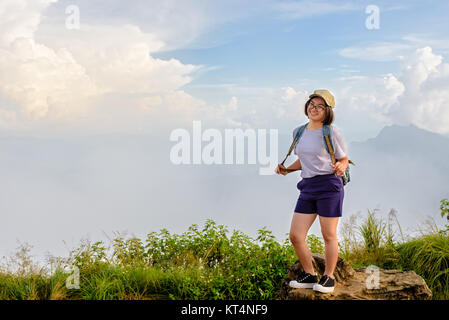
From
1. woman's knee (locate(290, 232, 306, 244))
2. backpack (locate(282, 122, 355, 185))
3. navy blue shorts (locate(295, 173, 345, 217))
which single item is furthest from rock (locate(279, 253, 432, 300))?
backpack (locate(282, 122, 355, 185))

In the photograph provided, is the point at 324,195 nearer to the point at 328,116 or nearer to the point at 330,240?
the point at 330,240

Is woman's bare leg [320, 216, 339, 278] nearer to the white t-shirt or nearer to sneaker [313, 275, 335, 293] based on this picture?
sneaker [313, 275, 335, 293]

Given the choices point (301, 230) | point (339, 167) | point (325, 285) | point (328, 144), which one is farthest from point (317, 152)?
point (325, 285)

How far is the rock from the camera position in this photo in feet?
16.6

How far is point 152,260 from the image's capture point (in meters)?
7.12

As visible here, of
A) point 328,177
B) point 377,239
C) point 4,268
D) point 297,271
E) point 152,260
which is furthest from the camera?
point 377,239

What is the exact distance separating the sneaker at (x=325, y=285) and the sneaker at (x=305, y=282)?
10cm

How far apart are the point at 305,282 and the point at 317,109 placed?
1.94 metres

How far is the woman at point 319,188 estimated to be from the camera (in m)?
4.95

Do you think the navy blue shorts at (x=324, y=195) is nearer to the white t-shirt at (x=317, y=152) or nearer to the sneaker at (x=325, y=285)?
the white t-shirt at (x=317, y=152)

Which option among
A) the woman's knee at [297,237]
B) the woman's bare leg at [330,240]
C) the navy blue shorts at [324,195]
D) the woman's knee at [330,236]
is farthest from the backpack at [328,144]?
the woman's knee at [297,237]

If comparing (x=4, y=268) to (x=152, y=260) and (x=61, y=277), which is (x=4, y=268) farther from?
(x=152, y=260)
